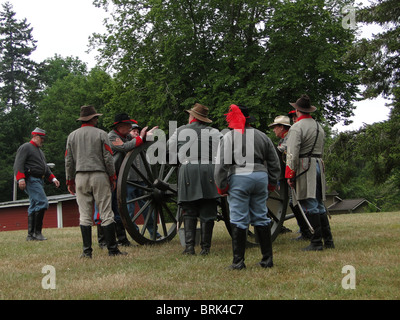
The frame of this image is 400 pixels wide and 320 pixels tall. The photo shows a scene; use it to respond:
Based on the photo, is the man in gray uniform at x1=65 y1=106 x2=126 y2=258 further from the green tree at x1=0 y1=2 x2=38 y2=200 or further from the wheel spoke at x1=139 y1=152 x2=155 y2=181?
the green tree at x1=0 y1=2 x2=38 y2=200

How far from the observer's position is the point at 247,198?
4.86m

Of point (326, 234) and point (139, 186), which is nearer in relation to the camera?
point (326, 234)

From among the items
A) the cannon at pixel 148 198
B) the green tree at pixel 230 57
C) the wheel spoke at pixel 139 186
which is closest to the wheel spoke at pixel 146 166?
the cannon at pixel 148 198

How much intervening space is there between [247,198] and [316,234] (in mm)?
1521

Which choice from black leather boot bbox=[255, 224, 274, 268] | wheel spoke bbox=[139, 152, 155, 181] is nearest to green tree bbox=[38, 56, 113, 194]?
wheel spoke bbox=[139, 152, 155, 181]

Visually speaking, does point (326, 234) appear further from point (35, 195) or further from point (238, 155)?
point (35, 195)

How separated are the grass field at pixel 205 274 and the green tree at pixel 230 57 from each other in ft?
46.5

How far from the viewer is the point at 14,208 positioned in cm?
3128

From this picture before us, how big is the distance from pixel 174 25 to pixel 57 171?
22022mm

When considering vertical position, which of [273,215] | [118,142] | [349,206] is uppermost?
[118,142]

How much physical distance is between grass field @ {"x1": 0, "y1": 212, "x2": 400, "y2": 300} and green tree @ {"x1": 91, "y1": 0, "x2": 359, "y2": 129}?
14.2m

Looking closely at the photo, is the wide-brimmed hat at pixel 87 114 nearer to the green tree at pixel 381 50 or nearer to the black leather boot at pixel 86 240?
the black leather boot at pixel 86 240

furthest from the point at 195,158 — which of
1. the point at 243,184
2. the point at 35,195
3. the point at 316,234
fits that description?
the point at 35,195
